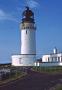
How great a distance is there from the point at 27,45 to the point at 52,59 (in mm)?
9494

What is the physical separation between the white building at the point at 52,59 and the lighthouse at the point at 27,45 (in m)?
2.69

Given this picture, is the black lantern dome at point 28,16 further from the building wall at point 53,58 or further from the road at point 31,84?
the road at point 31,84

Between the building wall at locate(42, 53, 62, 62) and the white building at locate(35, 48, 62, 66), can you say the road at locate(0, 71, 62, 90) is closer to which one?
the white building at locate(35, 48, 62, 66)

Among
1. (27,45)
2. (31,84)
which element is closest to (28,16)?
(27,45)

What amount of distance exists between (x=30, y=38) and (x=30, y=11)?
909cm

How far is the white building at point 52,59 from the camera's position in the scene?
8519 cm

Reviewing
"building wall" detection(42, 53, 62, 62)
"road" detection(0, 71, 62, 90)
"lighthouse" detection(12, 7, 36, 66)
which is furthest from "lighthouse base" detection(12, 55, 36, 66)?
"road" detection(0, 71, 62, 90)

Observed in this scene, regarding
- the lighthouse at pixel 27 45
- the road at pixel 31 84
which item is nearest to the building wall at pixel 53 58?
the lighthouse at pixel 27 45

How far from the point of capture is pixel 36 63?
282 feet

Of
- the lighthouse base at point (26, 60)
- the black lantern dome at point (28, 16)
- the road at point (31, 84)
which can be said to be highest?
the black lantern dome at point (28, 16)

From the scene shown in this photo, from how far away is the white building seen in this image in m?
85.2

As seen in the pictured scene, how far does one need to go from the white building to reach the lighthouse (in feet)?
8.84

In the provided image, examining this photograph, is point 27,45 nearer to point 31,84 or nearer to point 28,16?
point 28,16

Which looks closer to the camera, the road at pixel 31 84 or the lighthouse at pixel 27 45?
the road at pixel 31 84
